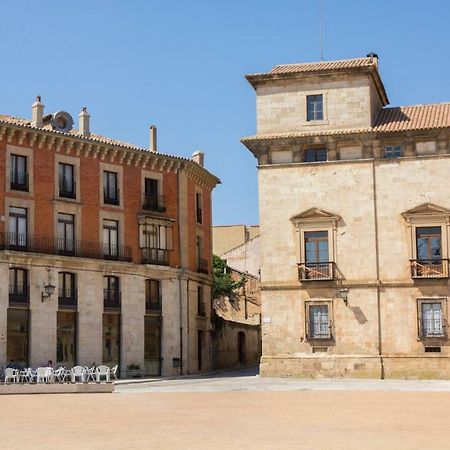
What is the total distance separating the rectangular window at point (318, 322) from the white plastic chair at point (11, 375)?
12.7m

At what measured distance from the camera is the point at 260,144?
142 ft

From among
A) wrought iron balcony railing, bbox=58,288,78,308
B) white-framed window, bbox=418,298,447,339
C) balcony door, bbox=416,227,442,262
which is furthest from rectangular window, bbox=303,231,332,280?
wrought iron balcony railing, bbox=58,288,78,308

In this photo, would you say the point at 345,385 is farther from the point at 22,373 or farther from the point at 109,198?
the point at 109,198

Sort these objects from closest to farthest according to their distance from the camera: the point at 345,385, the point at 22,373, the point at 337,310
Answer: the point at 345,385
the point at 22,373
the point at 337,310

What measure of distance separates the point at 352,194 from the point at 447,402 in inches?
689

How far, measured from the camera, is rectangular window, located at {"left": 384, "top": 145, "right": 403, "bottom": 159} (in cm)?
4238

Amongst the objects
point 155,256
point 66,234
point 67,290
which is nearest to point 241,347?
point 155,256

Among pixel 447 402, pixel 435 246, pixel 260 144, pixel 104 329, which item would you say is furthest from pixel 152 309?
pixel 447 402

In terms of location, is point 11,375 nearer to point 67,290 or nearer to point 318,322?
point 67,290

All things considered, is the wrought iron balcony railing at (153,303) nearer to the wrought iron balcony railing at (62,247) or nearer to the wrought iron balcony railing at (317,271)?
the wrought iron balcony railing at (62,247)

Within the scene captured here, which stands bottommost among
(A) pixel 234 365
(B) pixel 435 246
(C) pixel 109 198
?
(A) pixel 234 365

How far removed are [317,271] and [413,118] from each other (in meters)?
8.29

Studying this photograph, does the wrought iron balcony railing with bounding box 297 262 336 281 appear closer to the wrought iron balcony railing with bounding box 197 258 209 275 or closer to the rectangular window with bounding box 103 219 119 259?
the rectangular window with bounding box 103 219 119 259

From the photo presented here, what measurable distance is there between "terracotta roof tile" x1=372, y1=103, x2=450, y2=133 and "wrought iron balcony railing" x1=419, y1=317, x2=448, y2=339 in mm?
8353
